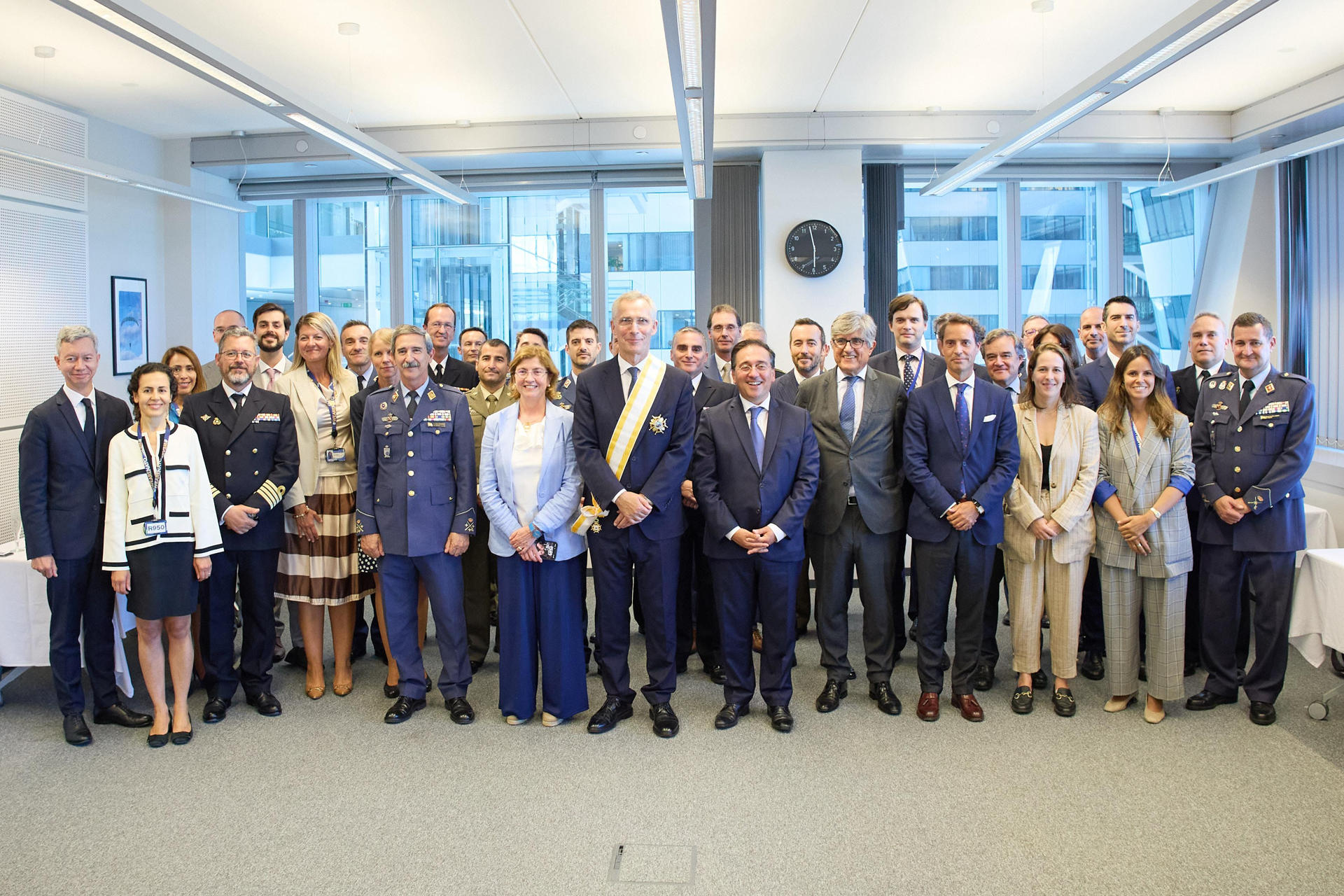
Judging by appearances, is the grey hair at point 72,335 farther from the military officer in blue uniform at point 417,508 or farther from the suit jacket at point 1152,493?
the suit jacket at point 1152,493

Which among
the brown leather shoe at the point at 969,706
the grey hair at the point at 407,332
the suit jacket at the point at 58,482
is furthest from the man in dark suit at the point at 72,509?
the brown leather shoe at the point at 969,706

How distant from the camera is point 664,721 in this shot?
3.37 meters

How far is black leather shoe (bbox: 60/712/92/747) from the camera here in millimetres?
3324

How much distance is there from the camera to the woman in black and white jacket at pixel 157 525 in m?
3.21

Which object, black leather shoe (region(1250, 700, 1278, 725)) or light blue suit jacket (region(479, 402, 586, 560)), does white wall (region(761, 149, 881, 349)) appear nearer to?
light blue suit jacket (region(479, 402, 586, 560))

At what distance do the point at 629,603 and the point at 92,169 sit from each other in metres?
5.01

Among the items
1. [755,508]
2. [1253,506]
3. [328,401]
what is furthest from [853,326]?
[328,401]

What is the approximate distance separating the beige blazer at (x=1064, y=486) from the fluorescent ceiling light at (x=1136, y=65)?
5.74 feet

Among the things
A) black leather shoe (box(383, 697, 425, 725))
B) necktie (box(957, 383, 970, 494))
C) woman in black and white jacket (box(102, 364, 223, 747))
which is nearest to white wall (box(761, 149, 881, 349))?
necktie (box(957, 383, 970, 494))

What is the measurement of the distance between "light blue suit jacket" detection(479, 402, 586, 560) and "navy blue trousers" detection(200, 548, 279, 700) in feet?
3.42

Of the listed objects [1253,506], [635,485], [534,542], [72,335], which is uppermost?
[72,335]

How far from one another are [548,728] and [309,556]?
4.33 feet

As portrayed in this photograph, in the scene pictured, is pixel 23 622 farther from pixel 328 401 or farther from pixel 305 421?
pixel 328 401

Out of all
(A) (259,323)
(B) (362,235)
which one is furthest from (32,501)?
(B) (362,235)
